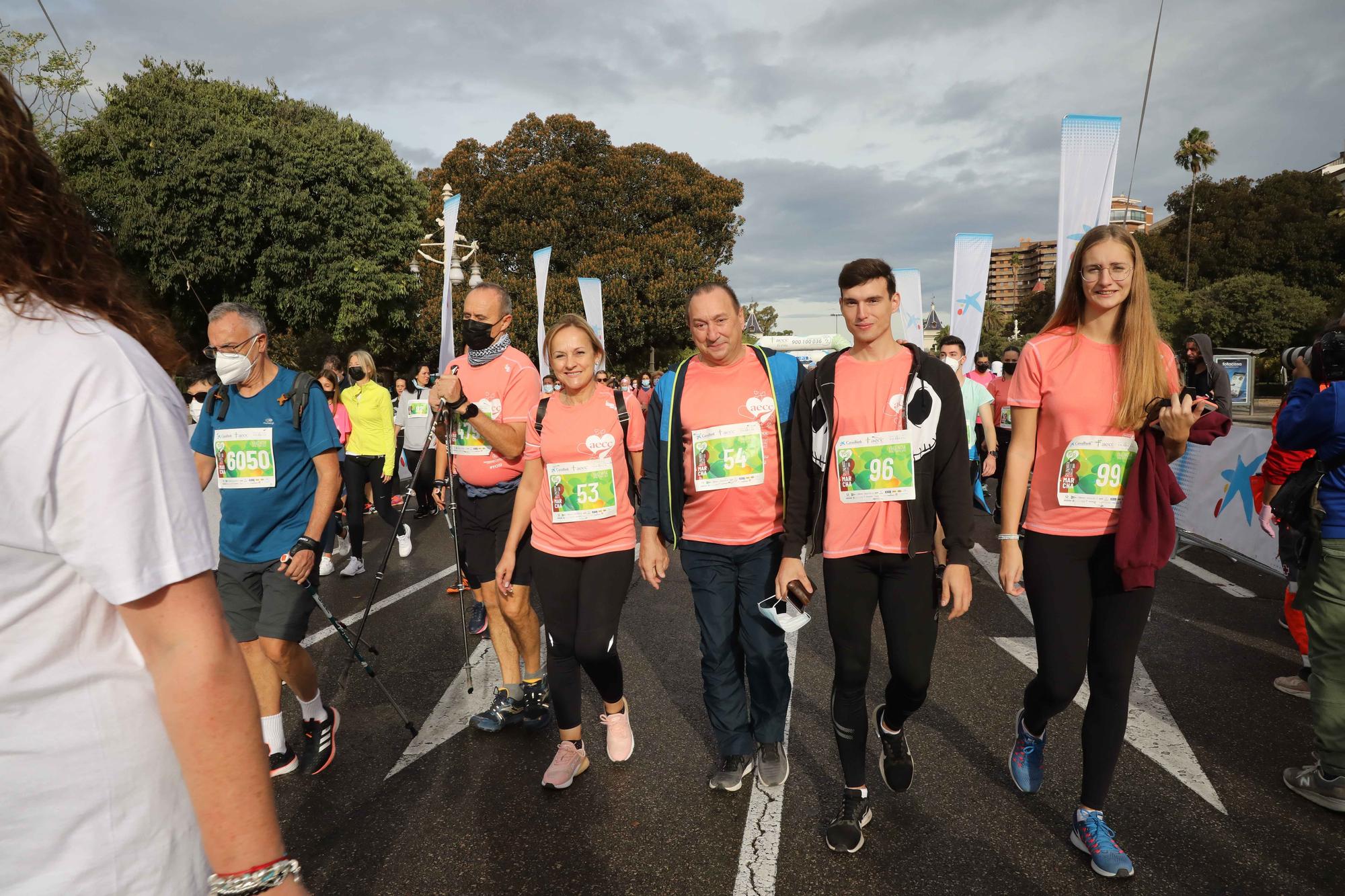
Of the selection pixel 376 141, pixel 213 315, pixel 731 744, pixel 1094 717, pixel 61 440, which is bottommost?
pixel 731 744

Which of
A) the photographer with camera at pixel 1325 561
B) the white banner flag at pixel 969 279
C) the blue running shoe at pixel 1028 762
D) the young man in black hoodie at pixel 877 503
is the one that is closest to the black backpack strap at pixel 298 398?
the young man in black hoodie at pixel 877 503

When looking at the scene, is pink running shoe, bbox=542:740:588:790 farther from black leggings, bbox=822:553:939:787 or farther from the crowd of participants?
black leggings, bbox=822:553:939:787

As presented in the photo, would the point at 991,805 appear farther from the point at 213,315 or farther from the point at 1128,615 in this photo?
the point at 213,315

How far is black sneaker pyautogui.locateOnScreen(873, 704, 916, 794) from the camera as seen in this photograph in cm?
328

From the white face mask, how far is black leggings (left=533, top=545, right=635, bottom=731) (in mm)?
1703

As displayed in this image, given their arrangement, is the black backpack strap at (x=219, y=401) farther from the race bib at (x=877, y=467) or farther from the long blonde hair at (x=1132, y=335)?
the long blonde hair at (x=1132, y=335)

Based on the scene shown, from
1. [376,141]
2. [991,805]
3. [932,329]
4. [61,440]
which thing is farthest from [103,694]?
[932,329]

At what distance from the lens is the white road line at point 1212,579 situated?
6.39m

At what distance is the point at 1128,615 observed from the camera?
112 inches

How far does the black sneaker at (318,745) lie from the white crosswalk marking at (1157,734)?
11.5ft

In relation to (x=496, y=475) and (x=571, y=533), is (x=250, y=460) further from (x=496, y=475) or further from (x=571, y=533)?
(x=571, y=533)

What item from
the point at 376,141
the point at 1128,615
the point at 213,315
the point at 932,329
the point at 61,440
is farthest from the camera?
the point at 932,329

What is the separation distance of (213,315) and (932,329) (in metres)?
44.2

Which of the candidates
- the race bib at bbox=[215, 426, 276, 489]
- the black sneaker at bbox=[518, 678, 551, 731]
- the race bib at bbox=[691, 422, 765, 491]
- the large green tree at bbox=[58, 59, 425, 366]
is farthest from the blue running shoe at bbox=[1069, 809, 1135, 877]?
the large green tree at bbox=[58, 59, 425, 366]
